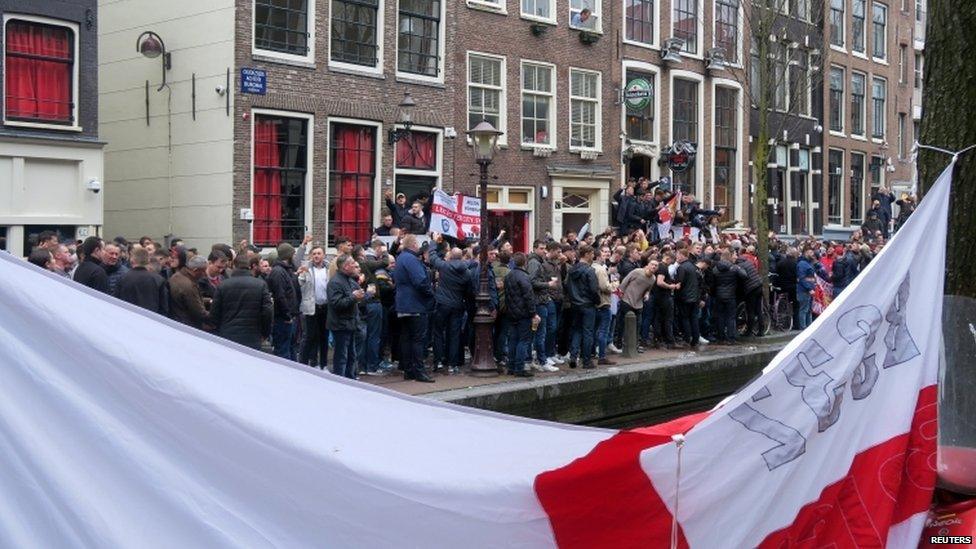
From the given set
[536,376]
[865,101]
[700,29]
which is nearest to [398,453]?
[536,376]

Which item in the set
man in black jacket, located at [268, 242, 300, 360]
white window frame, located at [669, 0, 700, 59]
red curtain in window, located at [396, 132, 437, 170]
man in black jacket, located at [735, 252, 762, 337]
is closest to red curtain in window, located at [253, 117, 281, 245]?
red curtain in window, located at [396, 132, 437, 170]

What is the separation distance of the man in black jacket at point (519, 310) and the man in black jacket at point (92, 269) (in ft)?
15.8

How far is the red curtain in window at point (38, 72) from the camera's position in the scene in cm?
1739

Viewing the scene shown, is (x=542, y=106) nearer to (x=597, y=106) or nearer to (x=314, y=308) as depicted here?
(x=597, y=106)

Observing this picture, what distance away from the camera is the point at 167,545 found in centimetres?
224

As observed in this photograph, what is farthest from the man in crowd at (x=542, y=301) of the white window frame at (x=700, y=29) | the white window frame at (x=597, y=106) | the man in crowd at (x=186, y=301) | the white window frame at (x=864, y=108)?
the white window frame at (x=864, y=108)

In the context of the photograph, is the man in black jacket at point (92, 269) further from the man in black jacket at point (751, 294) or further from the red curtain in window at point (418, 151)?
the red curtain in window at point (418, 151)

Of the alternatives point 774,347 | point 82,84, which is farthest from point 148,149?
point 774,347

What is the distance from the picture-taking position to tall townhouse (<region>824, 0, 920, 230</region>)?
1512 inches

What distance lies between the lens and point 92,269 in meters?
10.4

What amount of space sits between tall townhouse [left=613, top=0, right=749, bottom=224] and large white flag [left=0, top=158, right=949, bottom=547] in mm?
23935

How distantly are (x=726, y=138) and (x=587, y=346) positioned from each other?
19534 millimetres

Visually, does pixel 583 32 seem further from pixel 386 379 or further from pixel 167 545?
pixel 167 545

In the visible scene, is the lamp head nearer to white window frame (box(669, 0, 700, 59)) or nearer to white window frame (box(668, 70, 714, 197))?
white window frame (box(668, 70, 714, 197))
